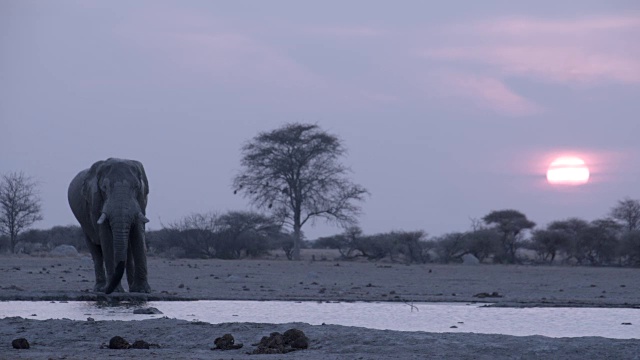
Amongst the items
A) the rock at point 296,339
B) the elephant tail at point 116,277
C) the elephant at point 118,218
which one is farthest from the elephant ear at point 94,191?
the rock at point 296,339

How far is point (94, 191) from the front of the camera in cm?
2058

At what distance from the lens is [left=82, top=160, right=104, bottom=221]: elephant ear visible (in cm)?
2055

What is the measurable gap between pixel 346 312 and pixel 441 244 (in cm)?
→ 4106

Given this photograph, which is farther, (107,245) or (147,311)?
(107,245)

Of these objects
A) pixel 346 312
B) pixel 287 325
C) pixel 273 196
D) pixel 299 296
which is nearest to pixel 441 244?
pixel 273 196

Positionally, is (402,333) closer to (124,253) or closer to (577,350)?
(577,350)

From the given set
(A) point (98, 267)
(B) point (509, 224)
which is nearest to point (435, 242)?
(B) point (509, 224)

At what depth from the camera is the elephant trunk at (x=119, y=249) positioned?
18906mm

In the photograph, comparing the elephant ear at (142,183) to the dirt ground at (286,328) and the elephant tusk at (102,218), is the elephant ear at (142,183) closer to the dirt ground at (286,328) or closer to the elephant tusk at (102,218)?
the elephant tusk at (102,218)

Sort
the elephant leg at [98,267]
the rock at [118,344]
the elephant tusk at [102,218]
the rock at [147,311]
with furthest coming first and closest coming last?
the elephant leg at [98,267] < the elephant tusk at [102,218] < the rock at [147,311] < the rock at [118,344]

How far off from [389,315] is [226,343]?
5.67 meters

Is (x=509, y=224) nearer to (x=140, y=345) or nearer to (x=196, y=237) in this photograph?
(x=196, y=237)

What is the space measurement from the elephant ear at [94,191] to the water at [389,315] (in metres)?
2.66

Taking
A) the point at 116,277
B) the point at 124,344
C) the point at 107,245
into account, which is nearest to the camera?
the point at 124,344
